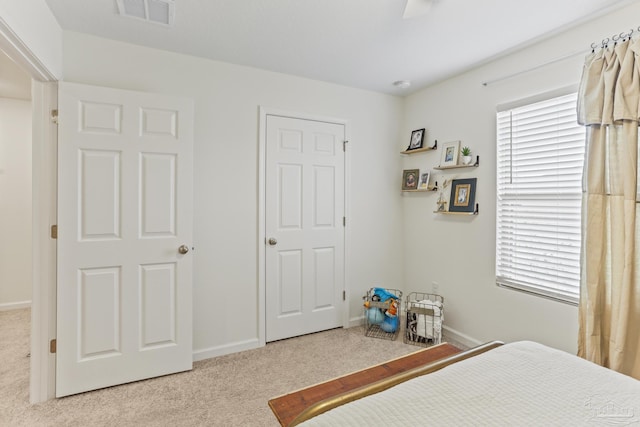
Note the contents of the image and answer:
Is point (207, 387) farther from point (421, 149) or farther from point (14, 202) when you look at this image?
point (14, 202)

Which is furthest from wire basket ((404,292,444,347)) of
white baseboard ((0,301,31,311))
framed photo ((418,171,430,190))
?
white baseboard ((0,301,31,311))

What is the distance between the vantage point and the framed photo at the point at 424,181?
3.19 meters

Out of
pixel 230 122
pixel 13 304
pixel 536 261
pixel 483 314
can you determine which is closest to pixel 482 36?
pixel 536 261

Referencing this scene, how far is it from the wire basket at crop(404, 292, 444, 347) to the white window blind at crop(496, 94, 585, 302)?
1.95ft

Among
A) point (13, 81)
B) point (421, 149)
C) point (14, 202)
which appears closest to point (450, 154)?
point (421, 149)

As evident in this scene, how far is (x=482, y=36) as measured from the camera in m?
2.22

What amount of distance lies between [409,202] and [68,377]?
327cm

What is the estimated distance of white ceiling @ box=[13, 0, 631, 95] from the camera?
1888 millimetres

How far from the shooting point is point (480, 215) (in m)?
2.73

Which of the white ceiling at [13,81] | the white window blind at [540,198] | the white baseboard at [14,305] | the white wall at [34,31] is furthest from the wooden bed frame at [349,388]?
the white baseboard at [14,305]

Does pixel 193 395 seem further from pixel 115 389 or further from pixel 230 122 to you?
pixel 230 122

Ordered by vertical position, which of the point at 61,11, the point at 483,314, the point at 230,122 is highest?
the point at 61,11

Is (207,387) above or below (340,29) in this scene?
below

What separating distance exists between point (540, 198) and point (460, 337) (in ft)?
4.69
